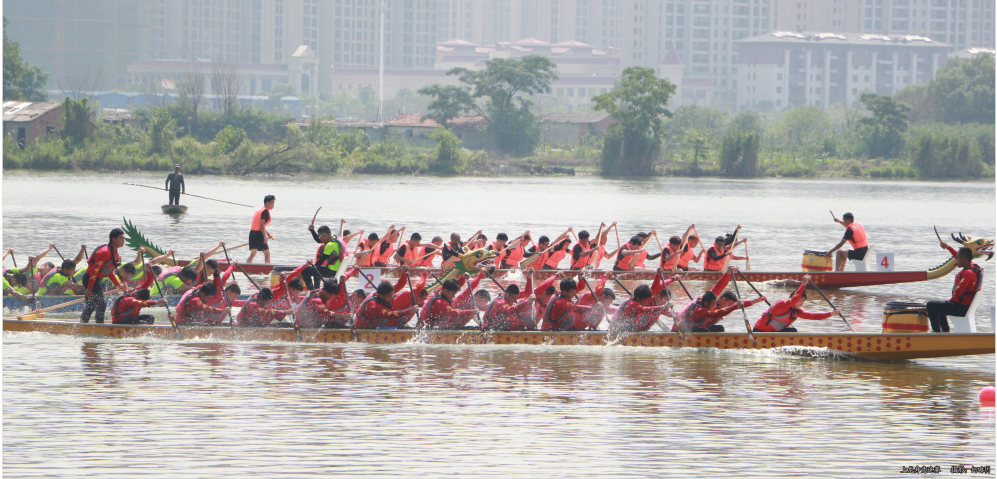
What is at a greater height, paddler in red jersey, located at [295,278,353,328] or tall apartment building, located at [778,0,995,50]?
tall apartment building, located at [778,0,995,50]

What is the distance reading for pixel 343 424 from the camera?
10266 mm

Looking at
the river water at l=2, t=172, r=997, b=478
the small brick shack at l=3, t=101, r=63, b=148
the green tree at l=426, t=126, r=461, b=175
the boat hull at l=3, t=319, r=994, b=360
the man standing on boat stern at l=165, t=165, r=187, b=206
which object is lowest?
the river water at l=2, t=172, r=997, b=478

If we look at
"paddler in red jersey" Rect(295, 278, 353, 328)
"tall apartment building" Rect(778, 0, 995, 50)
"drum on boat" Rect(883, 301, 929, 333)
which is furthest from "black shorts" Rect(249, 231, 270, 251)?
"tall apartment building" Rect(778, 0, 995, 50)

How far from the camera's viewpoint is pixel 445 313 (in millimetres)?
13914

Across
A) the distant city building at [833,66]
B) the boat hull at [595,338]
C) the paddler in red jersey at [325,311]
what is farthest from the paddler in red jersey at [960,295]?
the distant city building at [833,66]

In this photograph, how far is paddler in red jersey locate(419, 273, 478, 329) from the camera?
13.8 m

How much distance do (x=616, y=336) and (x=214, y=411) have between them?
5.15 metres

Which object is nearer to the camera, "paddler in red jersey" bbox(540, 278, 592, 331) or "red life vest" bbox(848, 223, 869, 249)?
"paddler in red jersey" bbox(540, 278, 592, 331)

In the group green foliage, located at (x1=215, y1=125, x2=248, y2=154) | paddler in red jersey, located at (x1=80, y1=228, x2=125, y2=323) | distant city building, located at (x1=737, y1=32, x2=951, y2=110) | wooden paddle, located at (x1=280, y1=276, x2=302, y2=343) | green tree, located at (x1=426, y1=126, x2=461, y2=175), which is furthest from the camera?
distant city building, located at (x1=737, y1=32, x2=951, y2=110)

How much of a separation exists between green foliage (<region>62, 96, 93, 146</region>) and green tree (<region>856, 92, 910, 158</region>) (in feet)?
166

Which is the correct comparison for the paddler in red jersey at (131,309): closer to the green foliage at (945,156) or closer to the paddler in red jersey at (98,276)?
the paddler in red jersey at (98,276)

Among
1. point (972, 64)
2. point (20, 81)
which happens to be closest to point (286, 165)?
point (20, 81)

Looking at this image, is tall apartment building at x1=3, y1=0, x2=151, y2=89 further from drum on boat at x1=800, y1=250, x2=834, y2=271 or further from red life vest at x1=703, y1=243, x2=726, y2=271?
drum on boat at x1=800, y1=250, x2=834, y2=271

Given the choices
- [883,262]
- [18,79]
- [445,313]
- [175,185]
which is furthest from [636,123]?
[445,313]
